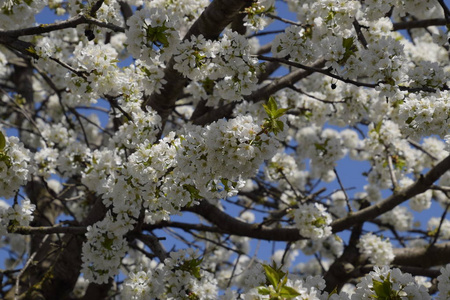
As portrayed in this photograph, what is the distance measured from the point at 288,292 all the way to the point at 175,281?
1.17 meters

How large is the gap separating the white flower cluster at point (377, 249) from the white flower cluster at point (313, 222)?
72 cm

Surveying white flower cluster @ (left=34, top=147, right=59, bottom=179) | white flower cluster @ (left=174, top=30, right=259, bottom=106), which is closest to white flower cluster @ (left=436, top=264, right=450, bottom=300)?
white flower cluster @ (left=174, top=30, right=259, bottom=106)

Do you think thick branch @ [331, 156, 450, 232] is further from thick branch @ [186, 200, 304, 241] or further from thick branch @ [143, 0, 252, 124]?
thick branch @ [143, 0, 252, 124]

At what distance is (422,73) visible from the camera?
288 centimetres

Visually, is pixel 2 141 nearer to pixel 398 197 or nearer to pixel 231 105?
pixel 231 105

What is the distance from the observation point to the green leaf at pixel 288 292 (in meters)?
1.91

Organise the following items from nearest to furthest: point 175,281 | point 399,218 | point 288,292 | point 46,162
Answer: point 288,292
point 175,281
point 46,162
point 399,218

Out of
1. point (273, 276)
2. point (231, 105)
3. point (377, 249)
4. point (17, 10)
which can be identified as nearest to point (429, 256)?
point (377, 249)

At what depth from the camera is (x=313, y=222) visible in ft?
12.6

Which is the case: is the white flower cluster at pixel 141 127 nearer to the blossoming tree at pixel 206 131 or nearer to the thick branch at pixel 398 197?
the blossoming tree at pixel 206 131

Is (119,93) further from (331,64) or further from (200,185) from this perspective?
(331,64)

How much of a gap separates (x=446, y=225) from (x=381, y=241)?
2.43m

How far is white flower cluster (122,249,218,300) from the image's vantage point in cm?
292

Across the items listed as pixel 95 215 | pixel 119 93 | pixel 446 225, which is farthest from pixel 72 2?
pixel 446 225
